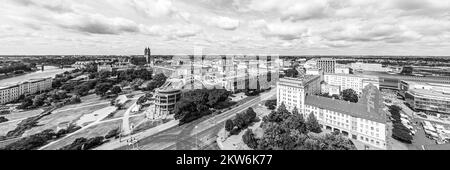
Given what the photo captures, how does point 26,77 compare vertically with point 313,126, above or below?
above

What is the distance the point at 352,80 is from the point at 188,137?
18.1 meters

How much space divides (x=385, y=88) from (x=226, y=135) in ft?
63.1

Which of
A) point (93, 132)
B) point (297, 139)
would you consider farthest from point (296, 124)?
point (93, 132)

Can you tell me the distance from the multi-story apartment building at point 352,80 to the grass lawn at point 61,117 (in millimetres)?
22116

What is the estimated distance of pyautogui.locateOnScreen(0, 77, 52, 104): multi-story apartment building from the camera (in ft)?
49.5

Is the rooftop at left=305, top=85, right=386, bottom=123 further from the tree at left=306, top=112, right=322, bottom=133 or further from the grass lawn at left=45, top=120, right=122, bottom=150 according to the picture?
the grass lawn at left=45, top=120, right=122, bottom=150

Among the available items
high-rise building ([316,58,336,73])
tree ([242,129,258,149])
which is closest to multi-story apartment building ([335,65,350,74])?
high-rise building ([316,58,336,73])

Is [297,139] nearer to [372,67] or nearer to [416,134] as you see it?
[416,134]

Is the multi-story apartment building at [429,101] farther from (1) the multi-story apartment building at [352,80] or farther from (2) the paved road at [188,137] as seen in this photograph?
(2) the paved road at [188,137]

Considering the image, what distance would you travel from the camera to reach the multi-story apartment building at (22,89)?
15091 millimetres

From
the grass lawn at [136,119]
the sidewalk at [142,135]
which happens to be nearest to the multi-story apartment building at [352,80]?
the sidewalk at [142,135]

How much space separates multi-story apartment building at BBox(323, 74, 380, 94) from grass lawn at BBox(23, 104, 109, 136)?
22.1 metres

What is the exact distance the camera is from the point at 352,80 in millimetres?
19297
